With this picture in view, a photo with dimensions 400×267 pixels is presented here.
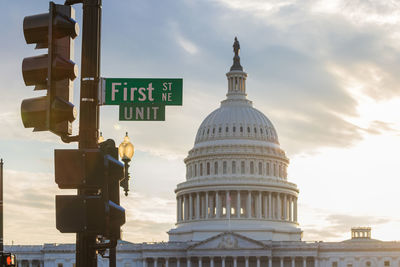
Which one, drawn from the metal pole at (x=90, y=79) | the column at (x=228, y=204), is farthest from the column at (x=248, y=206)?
the metal pole at (x=90, y=79)

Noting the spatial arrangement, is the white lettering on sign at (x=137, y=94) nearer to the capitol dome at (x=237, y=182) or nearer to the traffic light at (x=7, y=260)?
the traffic light at (x=7, y=260)

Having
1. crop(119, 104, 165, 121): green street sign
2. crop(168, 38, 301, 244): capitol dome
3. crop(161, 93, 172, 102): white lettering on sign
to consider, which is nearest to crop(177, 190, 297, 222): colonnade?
crop(168, 38, 301, 244): capitol dome

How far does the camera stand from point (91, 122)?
1373 centimetres

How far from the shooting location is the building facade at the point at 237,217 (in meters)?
162

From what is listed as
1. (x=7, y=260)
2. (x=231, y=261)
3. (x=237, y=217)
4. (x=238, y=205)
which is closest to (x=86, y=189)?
(x=7, y=260)

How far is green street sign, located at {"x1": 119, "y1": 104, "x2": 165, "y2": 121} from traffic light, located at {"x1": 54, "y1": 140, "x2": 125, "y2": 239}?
10.9 ft

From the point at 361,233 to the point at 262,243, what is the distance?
73.1 feet

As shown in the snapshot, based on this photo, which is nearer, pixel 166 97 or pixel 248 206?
pixel 166 97

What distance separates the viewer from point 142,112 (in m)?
16.3

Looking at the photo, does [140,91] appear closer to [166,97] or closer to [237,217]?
[166,97]

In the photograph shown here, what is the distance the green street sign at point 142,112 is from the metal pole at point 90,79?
2.29m

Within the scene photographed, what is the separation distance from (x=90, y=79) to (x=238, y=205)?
540ft

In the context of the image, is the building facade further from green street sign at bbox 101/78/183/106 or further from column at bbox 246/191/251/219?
green street sign at bbox 101/78/183/106

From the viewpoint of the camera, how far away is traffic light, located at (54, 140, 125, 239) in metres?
12.2
